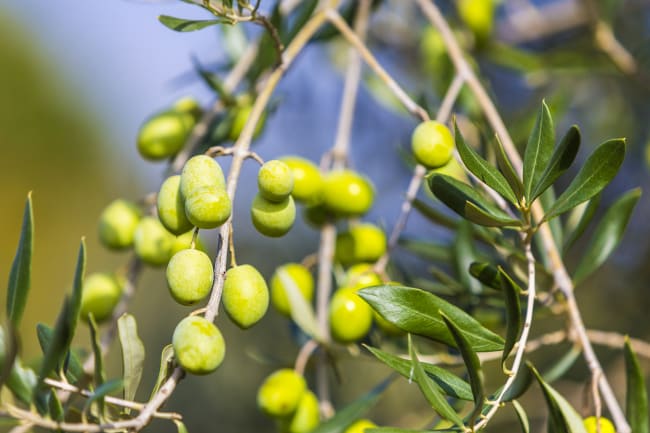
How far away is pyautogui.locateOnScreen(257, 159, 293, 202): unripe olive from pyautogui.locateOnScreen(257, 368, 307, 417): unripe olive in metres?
0.46

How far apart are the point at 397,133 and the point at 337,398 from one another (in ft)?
3.77

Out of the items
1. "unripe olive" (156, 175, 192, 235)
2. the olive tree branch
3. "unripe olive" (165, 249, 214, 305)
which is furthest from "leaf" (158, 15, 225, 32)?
the olive tree branch

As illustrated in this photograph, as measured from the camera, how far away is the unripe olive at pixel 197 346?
0.61 m

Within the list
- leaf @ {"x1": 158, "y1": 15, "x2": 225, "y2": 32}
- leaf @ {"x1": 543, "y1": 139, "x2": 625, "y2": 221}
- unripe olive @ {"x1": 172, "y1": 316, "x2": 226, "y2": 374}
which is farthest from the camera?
leaf @ {"x1": 158, "y1": 15, "x2": 225, "y2": 32}

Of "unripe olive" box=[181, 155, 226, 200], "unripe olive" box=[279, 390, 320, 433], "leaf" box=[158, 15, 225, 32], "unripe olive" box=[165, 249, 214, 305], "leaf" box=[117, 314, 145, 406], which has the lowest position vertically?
"unripe olive" box=[279, 390, 320, 433]

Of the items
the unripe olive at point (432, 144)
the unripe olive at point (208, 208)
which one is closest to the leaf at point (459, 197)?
the unripe olive at point (432, 144)

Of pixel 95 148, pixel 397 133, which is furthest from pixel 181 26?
pixel 95 148

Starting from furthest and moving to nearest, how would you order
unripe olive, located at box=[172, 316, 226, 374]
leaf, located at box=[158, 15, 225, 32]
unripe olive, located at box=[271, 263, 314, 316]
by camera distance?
unripe olive, located at box=[271, 263, 314, 316] → leaf, located at box=[158, 15, 225, 32] → unripe olive, located at box=[172, 316, 226, 374]

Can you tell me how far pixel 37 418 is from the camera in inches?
24.9

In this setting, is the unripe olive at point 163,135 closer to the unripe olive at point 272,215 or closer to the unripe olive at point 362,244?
the unripe olive at point 362,244

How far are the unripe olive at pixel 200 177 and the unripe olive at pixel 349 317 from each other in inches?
17.2

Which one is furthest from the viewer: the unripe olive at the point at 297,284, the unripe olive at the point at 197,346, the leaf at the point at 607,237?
the unripe olive at the point at 297,284

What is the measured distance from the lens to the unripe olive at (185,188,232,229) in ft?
2.14

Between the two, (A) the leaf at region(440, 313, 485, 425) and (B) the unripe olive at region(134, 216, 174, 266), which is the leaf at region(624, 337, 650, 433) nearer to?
(A) the leaf at region(440, 313, 485, 425)
